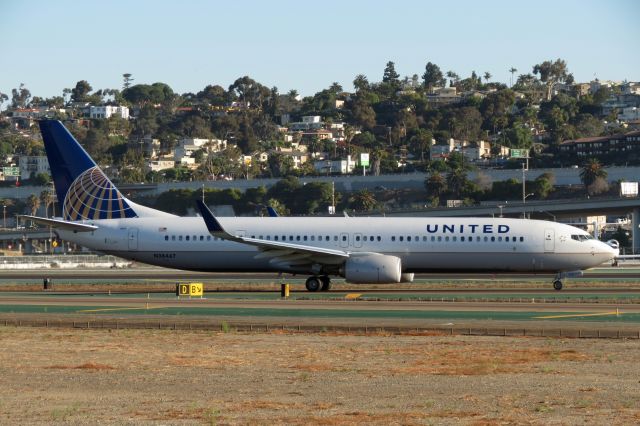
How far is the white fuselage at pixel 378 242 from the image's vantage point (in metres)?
51.3

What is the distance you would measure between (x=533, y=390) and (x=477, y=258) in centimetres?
3048

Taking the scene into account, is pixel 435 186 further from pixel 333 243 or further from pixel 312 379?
pixel 312 379

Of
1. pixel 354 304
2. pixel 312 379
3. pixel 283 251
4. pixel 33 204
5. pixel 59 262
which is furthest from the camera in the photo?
pixel 33 204

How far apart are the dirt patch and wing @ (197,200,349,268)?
18.3 metres

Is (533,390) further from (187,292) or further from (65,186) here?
(65,186)

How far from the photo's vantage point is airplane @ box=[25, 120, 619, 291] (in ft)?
167

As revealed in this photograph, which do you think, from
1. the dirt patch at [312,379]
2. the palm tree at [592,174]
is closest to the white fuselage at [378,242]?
the dirt patch at [312,379]

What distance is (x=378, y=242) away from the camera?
2039 inches

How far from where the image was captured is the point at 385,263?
4984 cm

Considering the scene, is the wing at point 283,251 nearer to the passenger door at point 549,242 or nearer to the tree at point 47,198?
the passenger door at point 549,242

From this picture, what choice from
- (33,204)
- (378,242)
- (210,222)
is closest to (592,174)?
(33,204)

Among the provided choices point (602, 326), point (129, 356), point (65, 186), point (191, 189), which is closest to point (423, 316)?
point (602, 326)

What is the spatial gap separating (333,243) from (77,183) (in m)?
12.5

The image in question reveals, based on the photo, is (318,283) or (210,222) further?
(318,283)
